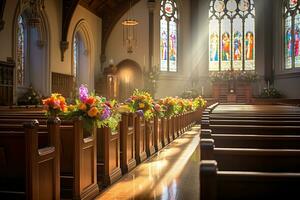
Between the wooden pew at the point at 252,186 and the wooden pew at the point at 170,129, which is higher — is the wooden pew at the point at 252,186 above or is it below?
above

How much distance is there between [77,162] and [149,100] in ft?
11.7

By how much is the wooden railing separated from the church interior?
0.03 m

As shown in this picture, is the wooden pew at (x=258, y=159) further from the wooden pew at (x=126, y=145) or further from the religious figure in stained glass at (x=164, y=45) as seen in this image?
the religious figure in stained glass at (x=164, y=45)

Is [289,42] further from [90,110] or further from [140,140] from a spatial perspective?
[90,110]

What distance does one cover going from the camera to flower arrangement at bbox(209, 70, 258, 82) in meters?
20.2

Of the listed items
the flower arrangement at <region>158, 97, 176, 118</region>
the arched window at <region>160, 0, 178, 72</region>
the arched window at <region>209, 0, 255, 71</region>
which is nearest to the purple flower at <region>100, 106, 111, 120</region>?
the flower arrangement at <region>158, 97, 176, 118</region>

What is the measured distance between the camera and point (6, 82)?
11312 millimetres

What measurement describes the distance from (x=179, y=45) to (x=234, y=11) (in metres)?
3.51

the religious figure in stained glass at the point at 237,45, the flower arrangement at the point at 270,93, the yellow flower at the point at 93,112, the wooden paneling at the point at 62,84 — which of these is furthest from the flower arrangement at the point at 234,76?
the yellow flower at the point at 93,112

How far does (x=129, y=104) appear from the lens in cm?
714

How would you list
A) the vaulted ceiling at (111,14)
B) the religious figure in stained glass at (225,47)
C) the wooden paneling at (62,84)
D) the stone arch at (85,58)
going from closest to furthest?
the wooden paneling at (62,84)
the stone arch at (85,58)
the vaulted ceiling at (111,14)
the religious figure in stained glass at (225,47)

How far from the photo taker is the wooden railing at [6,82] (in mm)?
11094

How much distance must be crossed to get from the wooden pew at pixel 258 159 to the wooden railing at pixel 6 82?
9725 millimetres

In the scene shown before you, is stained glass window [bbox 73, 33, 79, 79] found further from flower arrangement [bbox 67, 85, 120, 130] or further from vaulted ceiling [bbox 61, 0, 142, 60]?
flower arrangement [bbox 67, 85, 120, 130]
